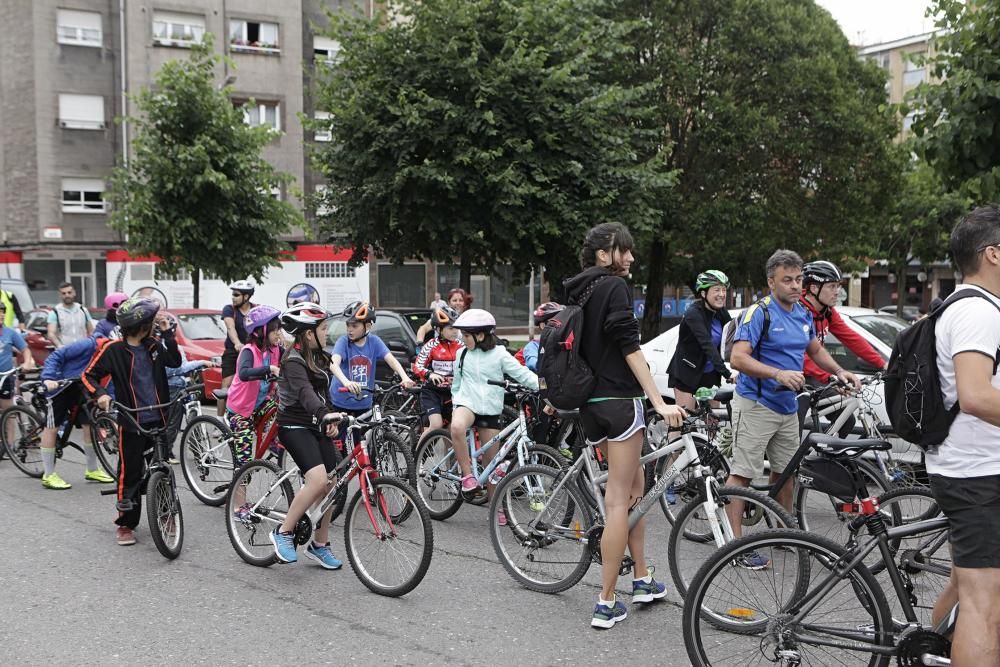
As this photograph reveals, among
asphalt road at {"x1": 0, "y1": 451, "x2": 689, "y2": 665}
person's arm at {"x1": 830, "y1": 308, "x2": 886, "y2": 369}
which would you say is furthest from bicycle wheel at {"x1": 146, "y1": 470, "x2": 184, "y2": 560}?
person's arm at {"x1": 830, "y1": 308, "x2": 886, "y2": 369}

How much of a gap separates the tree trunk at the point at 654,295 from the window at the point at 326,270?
1585cm

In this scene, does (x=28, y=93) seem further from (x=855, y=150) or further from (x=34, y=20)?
(x=855, y=150)

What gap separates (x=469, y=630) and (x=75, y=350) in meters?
5.55

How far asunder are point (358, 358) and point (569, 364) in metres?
3.54

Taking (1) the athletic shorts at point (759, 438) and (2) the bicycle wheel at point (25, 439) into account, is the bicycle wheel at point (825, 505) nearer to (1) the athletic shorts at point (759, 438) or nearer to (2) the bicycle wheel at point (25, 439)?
(1) the athletic shorts at point (759, 438)

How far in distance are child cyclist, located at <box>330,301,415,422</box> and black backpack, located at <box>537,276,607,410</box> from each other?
309 centimetres

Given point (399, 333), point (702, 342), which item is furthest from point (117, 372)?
point (399, 333)

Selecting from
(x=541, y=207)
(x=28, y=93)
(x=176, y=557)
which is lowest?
(x=176, y=557)

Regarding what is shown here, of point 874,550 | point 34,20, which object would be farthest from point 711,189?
point 34,20

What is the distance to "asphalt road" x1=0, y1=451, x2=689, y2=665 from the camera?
4668mm

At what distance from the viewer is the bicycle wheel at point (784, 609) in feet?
11.8

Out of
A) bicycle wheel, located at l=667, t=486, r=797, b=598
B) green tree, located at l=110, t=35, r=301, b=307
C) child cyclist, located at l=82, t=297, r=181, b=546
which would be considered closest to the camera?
bicycle wheel, located at l=667, t=486, r=797, b=598

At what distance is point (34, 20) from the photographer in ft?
111

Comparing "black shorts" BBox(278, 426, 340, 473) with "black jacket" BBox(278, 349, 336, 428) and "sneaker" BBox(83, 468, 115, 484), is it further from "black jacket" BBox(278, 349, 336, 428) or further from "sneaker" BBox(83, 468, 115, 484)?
"sneaker" BBox(83, 468, 115, 484)
